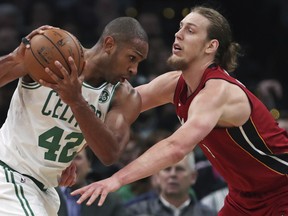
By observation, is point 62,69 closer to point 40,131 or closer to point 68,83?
point 68,83

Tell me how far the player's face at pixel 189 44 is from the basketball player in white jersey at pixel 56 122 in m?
0.34

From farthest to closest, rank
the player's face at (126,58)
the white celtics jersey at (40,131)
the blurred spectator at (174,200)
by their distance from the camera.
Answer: the blurred spectator at (174,200) → the player's face at (126,58) → the white celtics jersey at (40,131)

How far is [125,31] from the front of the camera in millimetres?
5594

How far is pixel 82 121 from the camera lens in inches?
198

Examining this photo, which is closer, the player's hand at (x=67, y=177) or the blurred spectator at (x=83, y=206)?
the player's hand at (x=67, y=177)

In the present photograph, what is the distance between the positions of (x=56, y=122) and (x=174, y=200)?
2777 mm

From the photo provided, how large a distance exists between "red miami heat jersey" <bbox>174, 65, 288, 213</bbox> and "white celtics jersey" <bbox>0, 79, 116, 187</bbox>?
903 mm

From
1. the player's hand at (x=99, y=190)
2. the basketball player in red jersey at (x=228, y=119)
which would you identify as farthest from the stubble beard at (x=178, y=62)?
the player's hand at (x=99, y=190)

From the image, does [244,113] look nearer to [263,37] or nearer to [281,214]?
[281,214]

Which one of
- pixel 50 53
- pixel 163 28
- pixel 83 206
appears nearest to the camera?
pixel 50 53

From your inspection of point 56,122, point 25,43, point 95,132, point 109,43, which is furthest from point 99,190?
point 109,43

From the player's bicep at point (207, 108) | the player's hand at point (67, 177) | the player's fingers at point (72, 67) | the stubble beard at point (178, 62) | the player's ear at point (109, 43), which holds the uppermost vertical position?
the player's fingers at point (72, 67)

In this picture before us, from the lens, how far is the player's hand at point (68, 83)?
16.1ft

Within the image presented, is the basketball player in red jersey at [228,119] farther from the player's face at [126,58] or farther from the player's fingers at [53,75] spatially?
the player's fingers at [53,75]
